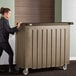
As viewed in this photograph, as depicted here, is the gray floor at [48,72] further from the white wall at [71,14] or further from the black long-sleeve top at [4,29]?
the white wall at [71,14]

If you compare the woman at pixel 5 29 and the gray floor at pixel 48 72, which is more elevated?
the woman at pixel 5 29

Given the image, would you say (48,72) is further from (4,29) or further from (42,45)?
(4,29)

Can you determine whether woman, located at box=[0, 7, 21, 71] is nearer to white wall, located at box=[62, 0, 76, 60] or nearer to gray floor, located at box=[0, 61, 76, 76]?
gray floor, located at box=[0, 61, 76, 76]

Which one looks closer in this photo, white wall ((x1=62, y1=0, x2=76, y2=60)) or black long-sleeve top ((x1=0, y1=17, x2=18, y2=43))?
black long-sleeve top ((x1=0, y1=17, x2=18, y2=43))

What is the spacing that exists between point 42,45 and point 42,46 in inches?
0.8

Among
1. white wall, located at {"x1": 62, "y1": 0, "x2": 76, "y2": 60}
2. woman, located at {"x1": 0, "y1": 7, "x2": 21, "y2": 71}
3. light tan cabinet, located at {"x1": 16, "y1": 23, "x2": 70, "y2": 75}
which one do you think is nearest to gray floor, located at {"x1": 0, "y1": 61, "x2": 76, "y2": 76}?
light tan cabinet, located at {"x1": 16, "y1": 23, "x2": 70, "y2": 75}

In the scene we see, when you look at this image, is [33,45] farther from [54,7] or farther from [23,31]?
[54,7]

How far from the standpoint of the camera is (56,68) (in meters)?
5.89

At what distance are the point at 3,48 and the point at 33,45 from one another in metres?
0.61

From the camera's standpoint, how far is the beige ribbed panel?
5.24 m

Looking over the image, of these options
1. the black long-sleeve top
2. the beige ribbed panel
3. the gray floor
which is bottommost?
the gray floor

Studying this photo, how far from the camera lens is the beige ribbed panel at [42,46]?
524cm

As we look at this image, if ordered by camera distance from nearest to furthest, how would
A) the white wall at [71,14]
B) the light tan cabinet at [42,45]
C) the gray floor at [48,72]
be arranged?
1. the light tan cabinet at [42,45]
2. the gray floor at [48,72]
3. the white wall at [71,14]

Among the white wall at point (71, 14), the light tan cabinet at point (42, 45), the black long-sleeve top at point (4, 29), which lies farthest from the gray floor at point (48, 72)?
the white wall at point (71, 14)
